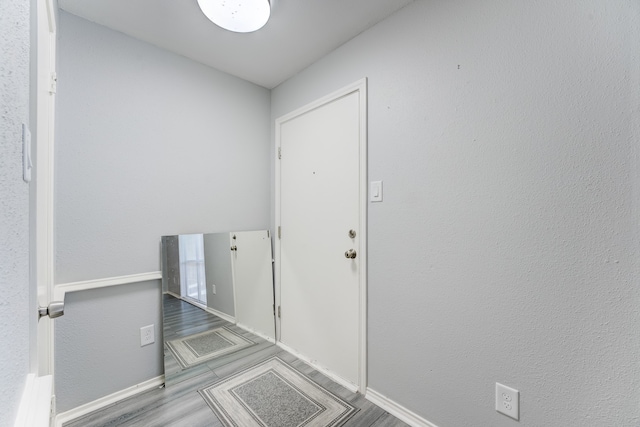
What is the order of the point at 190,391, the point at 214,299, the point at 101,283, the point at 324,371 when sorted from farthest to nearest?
the point at 214,299 < the point at 324,371 < the point at 190,391 < the point at 101,283

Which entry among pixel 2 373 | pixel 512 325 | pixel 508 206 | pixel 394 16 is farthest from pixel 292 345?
pixel 394 16

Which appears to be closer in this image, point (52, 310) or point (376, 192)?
point (52, 310)

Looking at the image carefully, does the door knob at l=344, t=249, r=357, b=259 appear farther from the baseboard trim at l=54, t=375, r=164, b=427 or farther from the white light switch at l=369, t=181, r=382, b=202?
the baseboard trim at l=54, t=375, r=164, b=427

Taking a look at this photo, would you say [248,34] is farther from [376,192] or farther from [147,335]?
[147,335]

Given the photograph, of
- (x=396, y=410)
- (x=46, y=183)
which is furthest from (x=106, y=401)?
(x=396, y=410)

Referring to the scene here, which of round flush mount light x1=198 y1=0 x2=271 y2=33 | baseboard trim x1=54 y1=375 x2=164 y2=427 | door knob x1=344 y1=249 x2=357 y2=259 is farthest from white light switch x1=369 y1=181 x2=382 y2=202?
baseboard trim x1=54 y1=375 x2=164 y2=427

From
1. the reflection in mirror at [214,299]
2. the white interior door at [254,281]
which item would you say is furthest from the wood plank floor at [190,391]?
the white interior door at [254,281]

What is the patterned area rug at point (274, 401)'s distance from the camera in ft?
4.90

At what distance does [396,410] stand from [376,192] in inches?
49.1

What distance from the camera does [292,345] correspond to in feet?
7.23

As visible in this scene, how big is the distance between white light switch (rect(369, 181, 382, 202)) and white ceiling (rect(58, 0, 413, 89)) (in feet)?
3.18

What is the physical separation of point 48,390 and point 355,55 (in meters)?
2.04

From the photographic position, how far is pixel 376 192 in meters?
1.63

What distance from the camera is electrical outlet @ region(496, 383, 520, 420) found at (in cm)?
113
